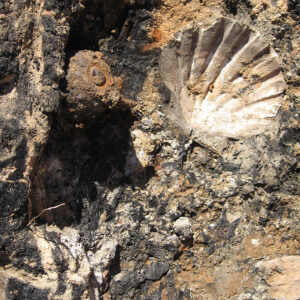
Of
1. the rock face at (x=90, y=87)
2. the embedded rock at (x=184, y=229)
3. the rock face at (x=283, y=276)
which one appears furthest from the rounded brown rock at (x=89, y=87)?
the rock face at (x=283, y=276)

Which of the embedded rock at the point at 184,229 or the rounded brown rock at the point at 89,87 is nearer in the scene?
the rounded brown rock at the point at 89,87

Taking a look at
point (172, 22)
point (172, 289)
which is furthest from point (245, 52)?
point (172, 289)

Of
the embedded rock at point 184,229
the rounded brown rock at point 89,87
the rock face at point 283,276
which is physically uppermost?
the rounded brown rock at point 89,87

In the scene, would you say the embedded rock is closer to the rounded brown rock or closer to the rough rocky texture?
the rough rocky texture

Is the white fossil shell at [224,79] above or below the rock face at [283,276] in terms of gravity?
above

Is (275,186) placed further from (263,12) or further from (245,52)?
(263,12)

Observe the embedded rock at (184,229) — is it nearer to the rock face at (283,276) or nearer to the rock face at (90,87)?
the rock face at (283,276)
